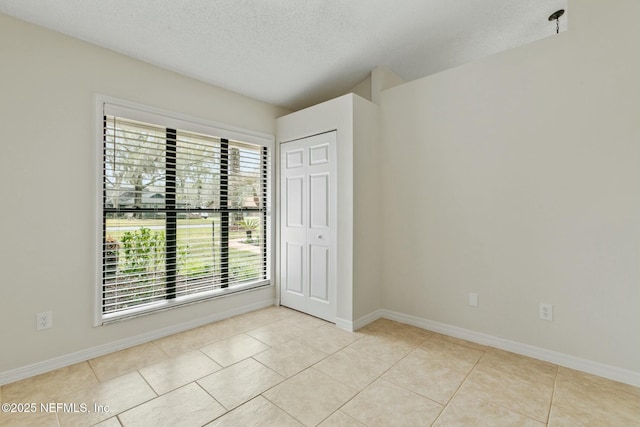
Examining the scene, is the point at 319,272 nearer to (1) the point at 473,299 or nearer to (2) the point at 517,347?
(1) the point at 473,299

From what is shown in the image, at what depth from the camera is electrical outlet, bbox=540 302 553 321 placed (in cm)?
236

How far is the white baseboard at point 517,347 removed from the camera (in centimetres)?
209

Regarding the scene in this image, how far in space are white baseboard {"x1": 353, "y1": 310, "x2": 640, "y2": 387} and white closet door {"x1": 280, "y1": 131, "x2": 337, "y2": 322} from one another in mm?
604

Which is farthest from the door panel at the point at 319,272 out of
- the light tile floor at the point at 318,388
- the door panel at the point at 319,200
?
the light tile floor at the point at 318,388

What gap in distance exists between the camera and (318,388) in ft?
6.53

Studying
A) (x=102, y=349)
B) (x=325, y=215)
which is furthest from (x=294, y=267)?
(x=102, y=349)

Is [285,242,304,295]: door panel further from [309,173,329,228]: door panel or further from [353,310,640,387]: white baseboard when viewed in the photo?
[353,310,640,387]: white baseboard

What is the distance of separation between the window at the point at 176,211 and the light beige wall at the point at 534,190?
5.88 ft

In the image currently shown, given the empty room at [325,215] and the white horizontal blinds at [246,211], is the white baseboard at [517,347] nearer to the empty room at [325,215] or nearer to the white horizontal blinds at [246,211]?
the empty room at [325,215]

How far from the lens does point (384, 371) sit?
2205mm

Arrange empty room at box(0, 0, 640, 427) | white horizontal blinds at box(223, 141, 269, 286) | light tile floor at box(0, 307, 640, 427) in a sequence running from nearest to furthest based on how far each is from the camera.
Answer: light tile floor at box(0, 307, 640, 427), empty room at box(0, 0, 640, 427), white horizontal blinds at box(223, 141, 269, 286)

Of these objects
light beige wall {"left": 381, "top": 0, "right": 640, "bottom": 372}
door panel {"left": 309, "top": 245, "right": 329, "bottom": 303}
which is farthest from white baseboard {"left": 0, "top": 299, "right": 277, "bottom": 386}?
light beige wall {"left": 381, "top": 0, "right": 640, "bottom": 372}

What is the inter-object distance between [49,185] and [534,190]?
12.7 ft

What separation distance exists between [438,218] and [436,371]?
1411 millimetres
